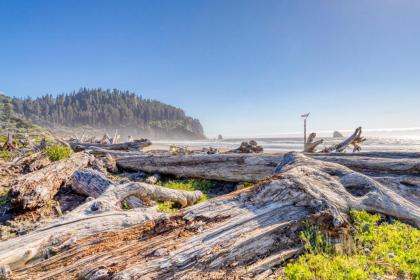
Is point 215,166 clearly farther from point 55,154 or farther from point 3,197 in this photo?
point 55,154

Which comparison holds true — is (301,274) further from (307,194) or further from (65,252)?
(65,252)

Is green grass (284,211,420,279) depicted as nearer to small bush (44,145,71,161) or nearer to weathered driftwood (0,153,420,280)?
weathered driftwood (0,153,420,280)

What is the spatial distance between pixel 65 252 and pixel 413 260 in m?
4.14

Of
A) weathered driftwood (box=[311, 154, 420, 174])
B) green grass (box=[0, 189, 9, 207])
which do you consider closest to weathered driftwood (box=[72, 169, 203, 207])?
green grass (box=[0, 189, 9, 207])

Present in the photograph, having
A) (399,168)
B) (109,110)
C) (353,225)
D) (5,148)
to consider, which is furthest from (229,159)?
(109,110)

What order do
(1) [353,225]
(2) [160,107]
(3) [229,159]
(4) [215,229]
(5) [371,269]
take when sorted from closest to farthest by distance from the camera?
(5) [371,269], (4) [215,229], (1) [353,225], (3) [229,159], (2) [160,107]

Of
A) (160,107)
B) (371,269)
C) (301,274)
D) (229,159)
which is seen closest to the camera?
(301,274)

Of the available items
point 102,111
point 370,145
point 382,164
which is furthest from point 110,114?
point 382,164

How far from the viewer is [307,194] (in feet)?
13.1

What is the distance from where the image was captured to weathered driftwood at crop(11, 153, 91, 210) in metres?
5.91

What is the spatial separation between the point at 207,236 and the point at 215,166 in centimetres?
572

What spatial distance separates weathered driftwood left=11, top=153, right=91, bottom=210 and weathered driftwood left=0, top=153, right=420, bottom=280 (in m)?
2.22

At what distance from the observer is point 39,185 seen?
6496 mm

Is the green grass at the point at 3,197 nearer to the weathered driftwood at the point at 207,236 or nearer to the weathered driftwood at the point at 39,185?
the weathered driftwood at the point at 39,185
